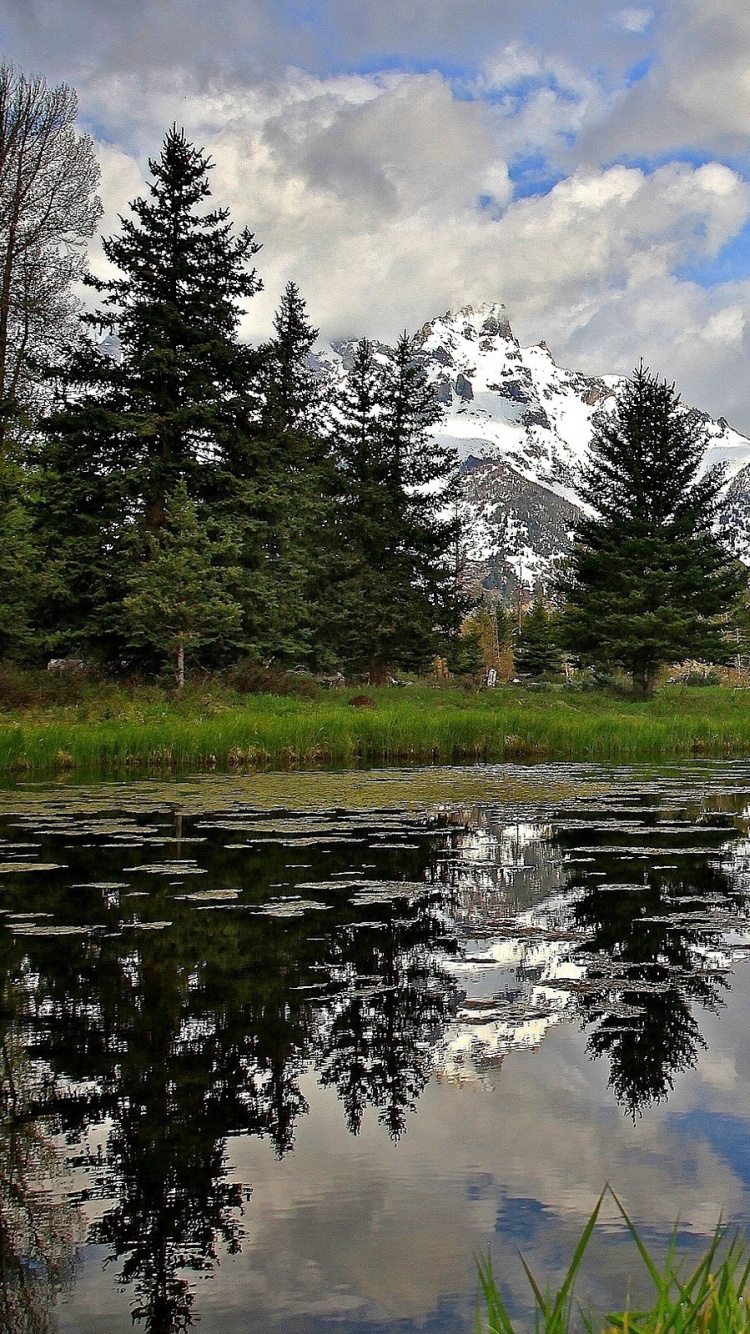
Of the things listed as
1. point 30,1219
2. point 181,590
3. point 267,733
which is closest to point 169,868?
point 30,1219

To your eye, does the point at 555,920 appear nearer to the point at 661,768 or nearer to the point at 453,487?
the point at 661,768

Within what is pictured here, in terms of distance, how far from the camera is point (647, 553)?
34.1 metres

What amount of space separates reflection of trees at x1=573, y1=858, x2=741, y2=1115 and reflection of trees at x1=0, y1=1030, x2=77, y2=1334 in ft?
5.94

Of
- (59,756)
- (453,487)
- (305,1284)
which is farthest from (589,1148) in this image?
(453,487)

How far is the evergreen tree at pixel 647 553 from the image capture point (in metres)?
33.3

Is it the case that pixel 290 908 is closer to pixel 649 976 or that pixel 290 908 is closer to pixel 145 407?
pixel 649 976

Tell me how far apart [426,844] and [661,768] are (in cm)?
793

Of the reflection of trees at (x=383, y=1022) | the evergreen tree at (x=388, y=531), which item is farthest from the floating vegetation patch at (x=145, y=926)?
the evergreen tree at (x=388, y=531)

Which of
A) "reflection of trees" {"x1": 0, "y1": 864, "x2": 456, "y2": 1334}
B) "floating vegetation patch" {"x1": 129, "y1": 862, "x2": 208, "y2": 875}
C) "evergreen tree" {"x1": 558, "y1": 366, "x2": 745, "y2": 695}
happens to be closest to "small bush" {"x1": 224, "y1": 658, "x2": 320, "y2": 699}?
"evergreen tree" {"x1": 558, "y1": 366, "x2": 745, "y2": 695}

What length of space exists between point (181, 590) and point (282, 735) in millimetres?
7524

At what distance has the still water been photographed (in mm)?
2328

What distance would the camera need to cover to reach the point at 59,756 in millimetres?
14203

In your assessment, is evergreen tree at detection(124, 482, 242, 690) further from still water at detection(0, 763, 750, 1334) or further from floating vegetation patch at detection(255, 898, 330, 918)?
floating vegetation patch at detection(255, 898, 330, 918)

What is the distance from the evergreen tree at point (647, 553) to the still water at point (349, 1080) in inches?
1061
